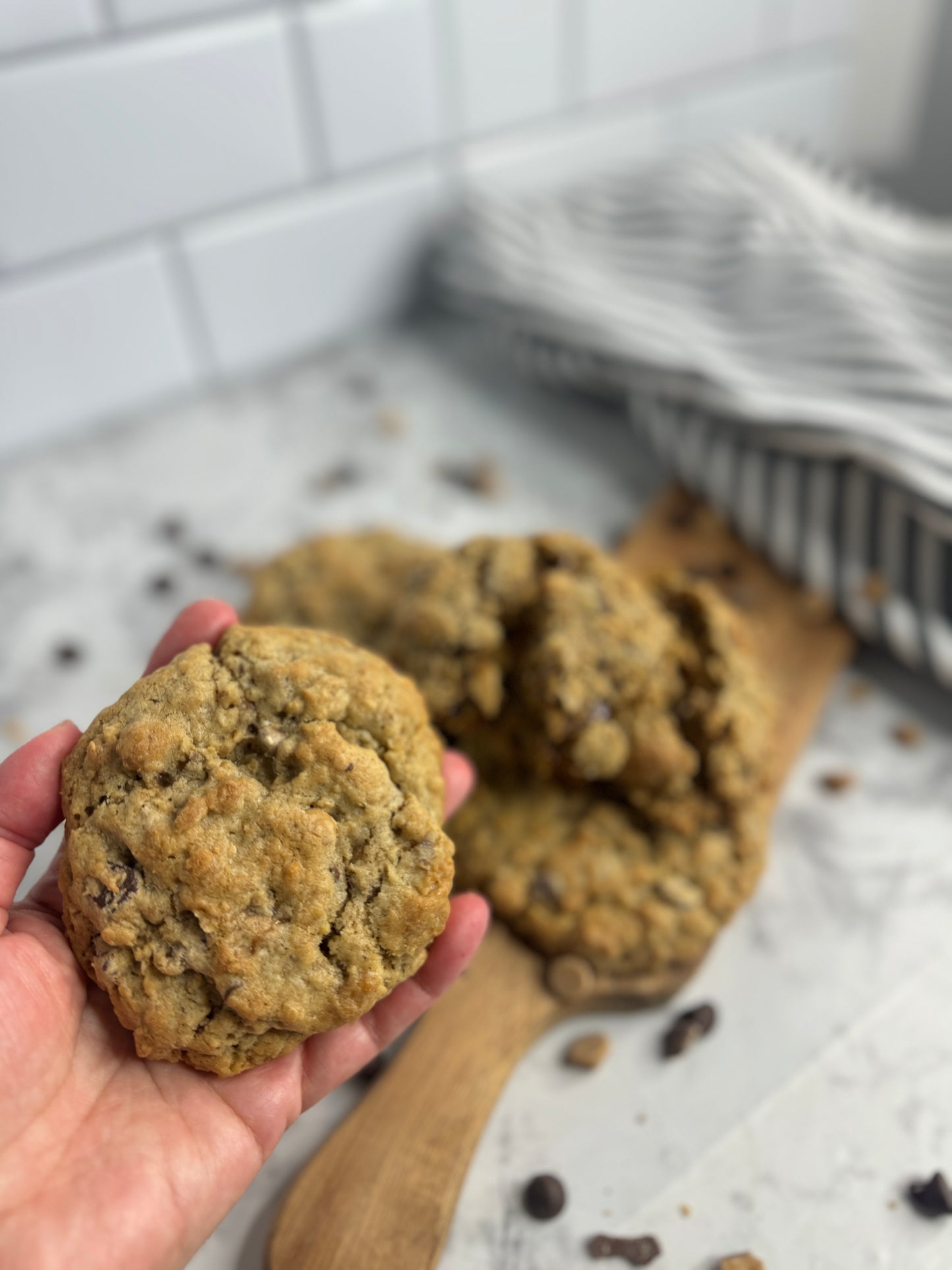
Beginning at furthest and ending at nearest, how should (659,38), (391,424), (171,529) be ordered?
(659,38) < (391,424) < (171,529)

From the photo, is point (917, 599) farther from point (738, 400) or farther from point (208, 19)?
point (208, 19)

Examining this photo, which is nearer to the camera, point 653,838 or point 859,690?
point 653,838

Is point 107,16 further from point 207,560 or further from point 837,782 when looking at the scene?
point 837,782

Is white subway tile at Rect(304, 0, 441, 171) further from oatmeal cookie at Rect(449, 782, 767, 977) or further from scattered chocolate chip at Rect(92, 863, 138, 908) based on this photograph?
scattered chocolate chip at Rect(92, 863, 138, 908)

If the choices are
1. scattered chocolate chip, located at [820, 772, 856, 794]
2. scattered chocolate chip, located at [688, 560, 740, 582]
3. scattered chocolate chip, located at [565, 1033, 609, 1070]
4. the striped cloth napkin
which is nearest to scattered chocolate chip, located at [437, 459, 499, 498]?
the striped cloth napkin

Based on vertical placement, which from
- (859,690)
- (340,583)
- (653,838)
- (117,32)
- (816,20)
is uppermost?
(117,32)

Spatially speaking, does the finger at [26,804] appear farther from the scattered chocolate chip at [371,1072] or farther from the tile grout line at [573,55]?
the tile grout line at [573,55]

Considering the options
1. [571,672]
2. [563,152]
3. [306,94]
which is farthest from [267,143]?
[571,672]
